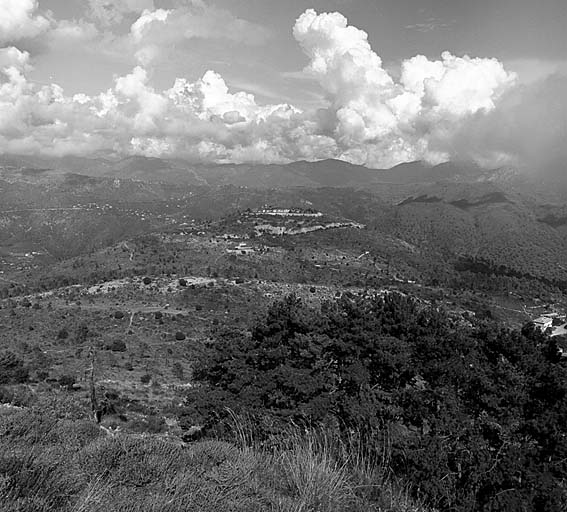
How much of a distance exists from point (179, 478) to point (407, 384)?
50.2 feet

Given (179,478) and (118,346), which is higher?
(179,478)

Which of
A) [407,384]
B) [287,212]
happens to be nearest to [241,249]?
[287,212]

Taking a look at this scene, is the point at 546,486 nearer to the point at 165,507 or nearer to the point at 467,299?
the point at 165,507

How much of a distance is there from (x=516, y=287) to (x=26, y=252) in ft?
598

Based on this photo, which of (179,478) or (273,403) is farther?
(273,403)

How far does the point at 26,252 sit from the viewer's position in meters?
192

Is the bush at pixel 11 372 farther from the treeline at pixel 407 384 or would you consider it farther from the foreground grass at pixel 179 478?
the foreground grass at pixel 179 478

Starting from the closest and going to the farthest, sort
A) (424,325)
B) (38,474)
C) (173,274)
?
1. (38,474)
2. (424,325)
3. (173,274)

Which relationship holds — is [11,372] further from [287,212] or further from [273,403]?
[287,212]

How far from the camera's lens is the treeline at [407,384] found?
9905 mm

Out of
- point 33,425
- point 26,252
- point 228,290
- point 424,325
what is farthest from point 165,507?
point 26,252

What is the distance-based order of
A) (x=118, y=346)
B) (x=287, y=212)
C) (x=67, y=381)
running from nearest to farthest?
1. (x=67, y=381)
2. (x=118, y=346)
3. (x=287, y=212)

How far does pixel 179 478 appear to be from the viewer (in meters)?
3.98

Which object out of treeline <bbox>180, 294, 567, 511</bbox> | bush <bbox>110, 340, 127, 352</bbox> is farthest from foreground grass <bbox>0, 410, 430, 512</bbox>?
bush <bbox>110, 340, 127, 352</bbox>
